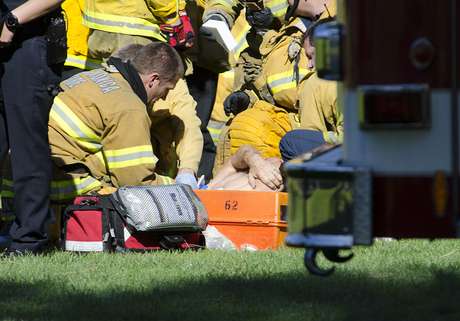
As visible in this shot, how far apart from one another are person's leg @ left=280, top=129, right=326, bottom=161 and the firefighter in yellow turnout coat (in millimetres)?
778

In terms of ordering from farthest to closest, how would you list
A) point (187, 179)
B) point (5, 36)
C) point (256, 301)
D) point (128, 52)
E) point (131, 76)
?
1. point (187, 179)
2. point (128, 52)
3. point (131, 76)
4. point (5, 36)
5. point (256, 301)

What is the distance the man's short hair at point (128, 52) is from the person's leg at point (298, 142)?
1.03 m

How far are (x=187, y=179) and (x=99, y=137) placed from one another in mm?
824

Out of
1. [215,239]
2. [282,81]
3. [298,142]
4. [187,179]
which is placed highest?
[282,81]

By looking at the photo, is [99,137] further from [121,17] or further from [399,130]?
[399,130]

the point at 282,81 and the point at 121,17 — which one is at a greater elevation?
the point at 121,17

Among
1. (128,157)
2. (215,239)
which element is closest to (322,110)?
(215,239)

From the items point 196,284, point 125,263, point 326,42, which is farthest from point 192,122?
point 326,42

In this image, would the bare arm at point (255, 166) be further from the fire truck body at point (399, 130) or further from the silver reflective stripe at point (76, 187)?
the fire truck body at point (399, 130)

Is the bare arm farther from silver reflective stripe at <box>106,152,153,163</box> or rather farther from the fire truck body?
the fire truck body

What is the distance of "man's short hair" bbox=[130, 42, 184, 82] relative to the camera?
7.96 metres

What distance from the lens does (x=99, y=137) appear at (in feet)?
25.1

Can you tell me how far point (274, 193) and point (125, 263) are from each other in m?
1.22

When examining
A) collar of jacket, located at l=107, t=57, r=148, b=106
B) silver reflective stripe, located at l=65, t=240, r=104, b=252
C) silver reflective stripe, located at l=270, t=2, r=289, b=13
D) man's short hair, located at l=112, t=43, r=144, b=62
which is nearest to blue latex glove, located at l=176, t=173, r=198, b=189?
collar of jacket, located at l=107, t=57, r=148, b=106
